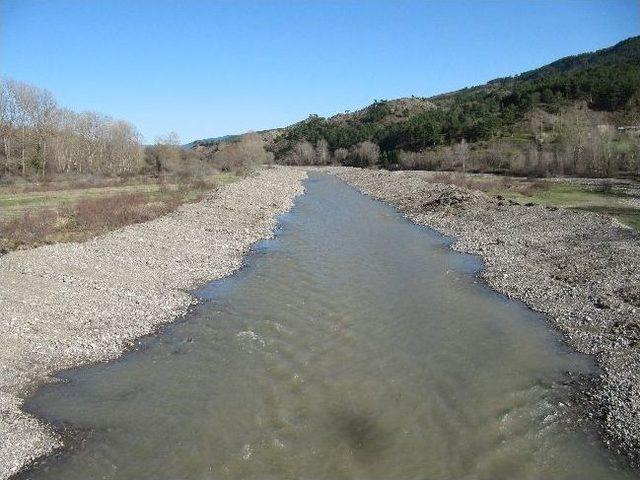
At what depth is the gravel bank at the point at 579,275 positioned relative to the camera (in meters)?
12.2

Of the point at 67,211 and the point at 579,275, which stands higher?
the point at 67,211

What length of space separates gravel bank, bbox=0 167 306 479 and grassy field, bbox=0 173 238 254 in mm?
3190

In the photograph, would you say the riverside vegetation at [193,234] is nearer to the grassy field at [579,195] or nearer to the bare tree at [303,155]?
the grassy field at [579,195]

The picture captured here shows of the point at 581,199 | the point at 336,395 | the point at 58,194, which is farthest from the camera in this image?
the point at 58,194

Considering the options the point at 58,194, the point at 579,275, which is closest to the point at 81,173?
the point at 58,194

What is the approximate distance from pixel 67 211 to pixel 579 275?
3733 centimetres

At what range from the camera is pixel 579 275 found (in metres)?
21.5

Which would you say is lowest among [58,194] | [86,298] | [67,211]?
[86,298]

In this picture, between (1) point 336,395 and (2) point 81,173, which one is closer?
(1) point 336,395

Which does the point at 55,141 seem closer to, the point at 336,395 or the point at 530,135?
the point at 336,395

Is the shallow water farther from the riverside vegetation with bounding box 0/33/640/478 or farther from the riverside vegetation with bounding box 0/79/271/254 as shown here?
the riverside vegetation with bounding box 0/79/271/254

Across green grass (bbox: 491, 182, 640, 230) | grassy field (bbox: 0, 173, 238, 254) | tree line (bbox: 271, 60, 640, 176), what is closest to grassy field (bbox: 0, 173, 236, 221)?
grassy field (bbox: 0, 173, 238, 254)

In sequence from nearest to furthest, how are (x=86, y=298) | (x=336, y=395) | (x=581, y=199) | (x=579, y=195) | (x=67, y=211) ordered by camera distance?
(x=336, y=395) < (x=86, y=298) < (x=67, y=211) < (x=581, y=199) < (x=579, y=195)

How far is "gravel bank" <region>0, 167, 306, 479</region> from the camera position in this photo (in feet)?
40.6
